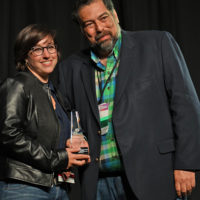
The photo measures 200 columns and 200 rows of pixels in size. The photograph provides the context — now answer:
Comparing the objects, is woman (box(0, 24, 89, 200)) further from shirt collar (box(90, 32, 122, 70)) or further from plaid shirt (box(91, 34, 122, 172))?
shirt collar (box(90, 32, 122, 70))

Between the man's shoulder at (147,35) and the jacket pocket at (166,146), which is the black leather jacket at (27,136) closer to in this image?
the jacket pocket at (166,146)

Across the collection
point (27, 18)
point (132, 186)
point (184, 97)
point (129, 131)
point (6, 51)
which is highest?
point (27, 18)

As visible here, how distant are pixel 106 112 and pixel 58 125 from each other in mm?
276

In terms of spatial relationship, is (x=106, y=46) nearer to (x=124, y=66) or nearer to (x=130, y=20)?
(x=124, y=66)

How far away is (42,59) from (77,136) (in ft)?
1.74

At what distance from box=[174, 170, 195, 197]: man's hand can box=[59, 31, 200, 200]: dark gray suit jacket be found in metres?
0.03

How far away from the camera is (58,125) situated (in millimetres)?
1854

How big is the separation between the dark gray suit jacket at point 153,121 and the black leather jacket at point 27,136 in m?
0.24

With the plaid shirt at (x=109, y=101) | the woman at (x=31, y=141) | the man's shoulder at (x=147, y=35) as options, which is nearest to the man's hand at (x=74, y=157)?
the woman at (x=31, y=141)

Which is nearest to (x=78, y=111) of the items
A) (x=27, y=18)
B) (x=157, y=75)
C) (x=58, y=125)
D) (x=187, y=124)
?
(x=58, y=125)

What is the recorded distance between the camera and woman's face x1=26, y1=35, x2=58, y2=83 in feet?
6.64

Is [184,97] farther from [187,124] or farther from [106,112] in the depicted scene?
[106,112]

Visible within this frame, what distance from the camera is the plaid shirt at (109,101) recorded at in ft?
6.07

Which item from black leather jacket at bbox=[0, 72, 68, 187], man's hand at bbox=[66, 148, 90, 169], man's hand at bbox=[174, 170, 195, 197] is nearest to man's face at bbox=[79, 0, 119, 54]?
black leather jacket at bbox=[0, 72, 68, 187]
